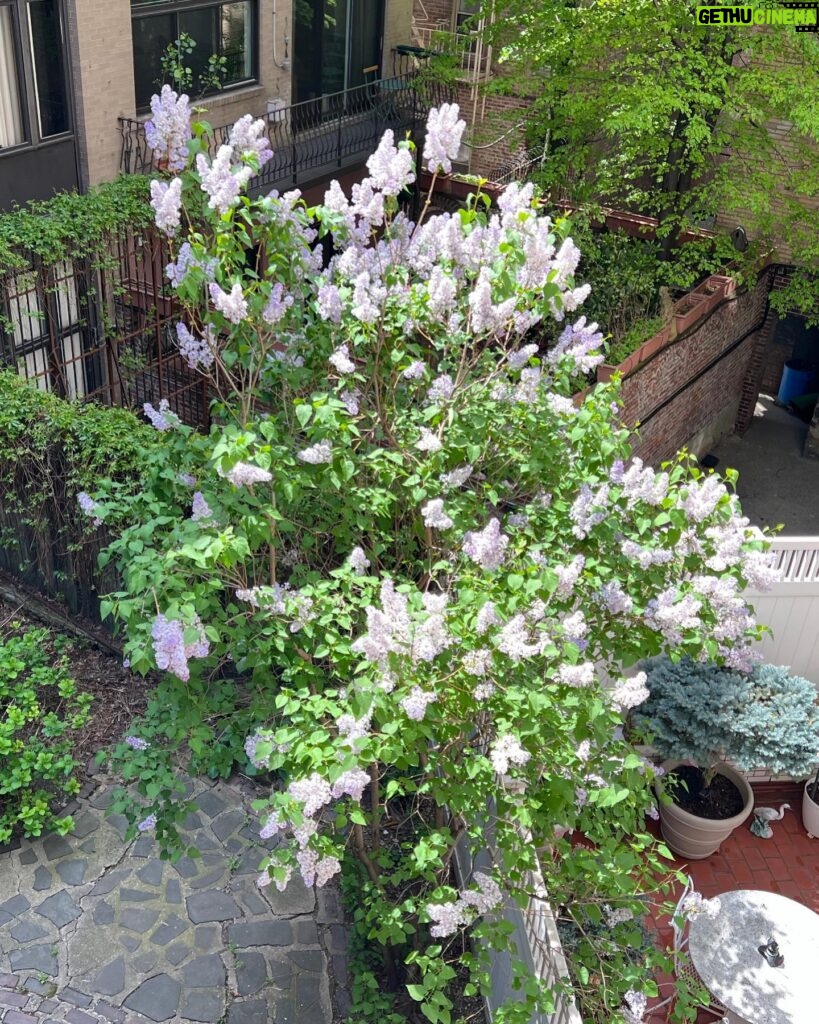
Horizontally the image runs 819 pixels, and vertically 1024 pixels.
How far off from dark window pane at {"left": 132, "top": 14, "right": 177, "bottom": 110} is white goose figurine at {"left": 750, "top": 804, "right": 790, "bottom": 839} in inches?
401

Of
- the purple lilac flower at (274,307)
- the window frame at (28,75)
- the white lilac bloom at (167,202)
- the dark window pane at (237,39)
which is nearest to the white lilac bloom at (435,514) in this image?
the purple lilac flower at (274,307)

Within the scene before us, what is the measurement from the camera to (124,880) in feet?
22.8

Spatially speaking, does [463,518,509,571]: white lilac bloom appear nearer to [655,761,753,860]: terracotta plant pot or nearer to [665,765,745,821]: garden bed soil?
[655,761,753,860]: terracotta plant pot

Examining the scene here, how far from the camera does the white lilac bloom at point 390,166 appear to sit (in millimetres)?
5117

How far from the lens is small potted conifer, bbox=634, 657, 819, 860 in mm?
7719

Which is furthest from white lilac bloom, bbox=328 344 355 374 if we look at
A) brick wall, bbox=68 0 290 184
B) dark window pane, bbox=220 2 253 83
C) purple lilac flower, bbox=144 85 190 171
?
dark window pane, bbox=220 2 253 83

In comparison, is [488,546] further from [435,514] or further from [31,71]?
[31,71]

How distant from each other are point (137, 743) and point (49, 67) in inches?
328

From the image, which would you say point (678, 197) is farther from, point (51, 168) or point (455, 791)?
point (455, 791)

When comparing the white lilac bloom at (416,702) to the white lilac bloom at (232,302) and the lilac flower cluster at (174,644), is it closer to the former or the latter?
the lilac flower cluster at (174,644)

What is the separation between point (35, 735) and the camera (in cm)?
751

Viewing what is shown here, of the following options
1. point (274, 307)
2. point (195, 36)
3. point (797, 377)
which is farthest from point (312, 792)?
point (797, 377)

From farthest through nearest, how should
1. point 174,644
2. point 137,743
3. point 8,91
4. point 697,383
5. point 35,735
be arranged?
point 697,383 < point 8,91 < point 35,735 < point 137,743 < point 174,644

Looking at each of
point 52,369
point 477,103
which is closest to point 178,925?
point 52,369
